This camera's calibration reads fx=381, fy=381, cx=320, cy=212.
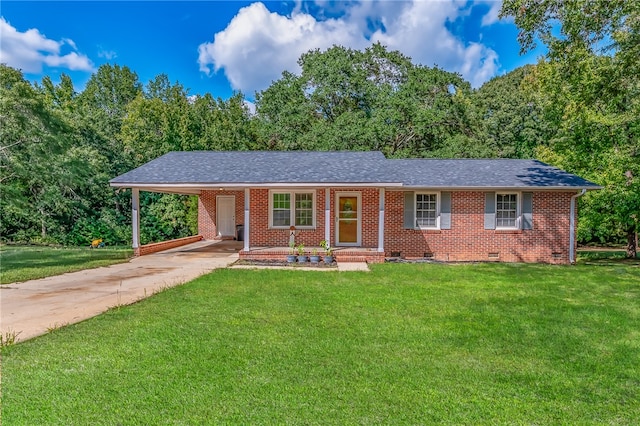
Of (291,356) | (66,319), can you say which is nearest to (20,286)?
(66,319)

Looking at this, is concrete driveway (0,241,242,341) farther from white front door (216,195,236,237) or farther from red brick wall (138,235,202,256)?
white front door (216,195,236,237)

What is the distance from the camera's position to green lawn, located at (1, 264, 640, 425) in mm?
3292

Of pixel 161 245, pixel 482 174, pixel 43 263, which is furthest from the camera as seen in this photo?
pixel 161 245

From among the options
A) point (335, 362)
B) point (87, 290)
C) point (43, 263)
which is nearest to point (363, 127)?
point (43, 263)

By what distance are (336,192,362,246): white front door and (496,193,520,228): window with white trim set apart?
4931 millimetres

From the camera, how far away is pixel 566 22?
33.8ft

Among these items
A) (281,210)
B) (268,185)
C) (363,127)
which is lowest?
(281,210)

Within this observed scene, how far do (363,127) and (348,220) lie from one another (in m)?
11.3

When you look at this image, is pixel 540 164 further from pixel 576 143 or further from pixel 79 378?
pixel 79 378

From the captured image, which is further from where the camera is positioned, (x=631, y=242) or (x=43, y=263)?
(x=631, y=242)

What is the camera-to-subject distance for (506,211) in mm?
13633

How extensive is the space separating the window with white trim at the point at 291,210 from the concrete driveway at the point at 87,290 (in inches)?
92.7

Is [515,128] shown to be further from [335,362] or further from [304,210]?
[335,362]

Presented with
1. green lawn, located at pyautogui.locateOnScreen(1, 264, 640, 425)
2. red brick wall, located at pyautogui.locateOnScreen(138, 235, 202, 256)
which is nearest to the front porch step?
red brick wall, located at pyautogui.locateOnScreen(138, 235, 202, 256)
